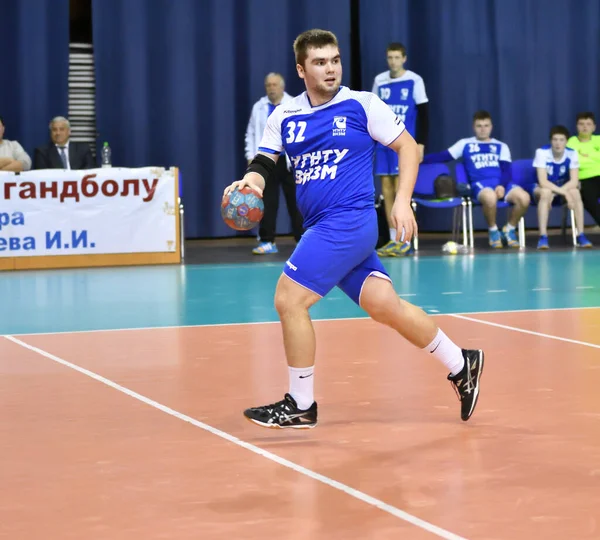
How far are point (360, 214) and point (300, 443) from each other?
3.24 feet

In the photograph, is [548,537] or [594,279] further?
[594,279]

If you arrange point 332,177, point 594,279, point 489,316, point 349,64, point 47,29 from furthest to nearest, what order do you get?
point 349,64 → point 47,29 → point 594,279 → point 489,316 → point 332,177

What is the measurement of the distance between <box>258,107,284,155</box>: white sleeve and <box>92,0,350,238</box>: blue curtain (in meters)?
11.0

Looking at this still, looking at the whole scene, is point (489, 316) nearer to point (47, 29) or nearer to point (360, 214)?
point (360, 214)

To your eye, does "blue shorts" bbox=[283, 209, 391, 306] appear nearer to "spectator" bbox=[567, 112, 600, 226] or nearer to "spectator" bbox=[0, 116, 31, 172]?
"spectator" bbox=[0, 116, 31, 172]

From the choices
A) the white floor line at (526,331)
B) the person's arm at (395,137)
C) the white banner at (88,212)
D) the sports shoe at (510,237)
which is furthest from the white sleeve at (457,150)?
the person's arm at (395,137)

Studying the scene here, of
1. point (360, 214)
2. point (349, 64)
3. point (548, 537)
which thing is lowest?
point (548, 537)

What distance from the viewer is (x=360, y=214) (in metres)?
5.03

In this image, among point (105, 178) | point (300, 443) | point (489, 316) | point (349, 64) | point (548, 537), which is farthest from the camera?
point (349, 64)

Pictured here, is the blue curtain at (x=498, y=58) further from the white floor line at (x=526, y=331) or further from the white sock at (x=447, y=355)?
the white sock at (x=447, y=355)

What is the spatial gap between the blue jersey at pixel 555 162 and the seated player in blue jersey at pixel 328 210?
399 inches

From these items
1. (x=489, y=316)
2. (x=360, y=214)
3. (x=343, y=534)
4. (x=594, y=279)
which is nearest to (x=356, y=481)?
(x=343, y=534)

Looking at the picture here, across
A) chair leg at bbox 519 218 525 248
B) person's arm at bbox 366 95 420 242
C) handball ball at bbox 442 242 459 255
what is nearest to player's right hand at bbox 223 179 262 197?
person's arm at bbox 366 95 420 242

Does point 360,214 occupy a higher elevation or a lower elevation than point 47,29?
lower
